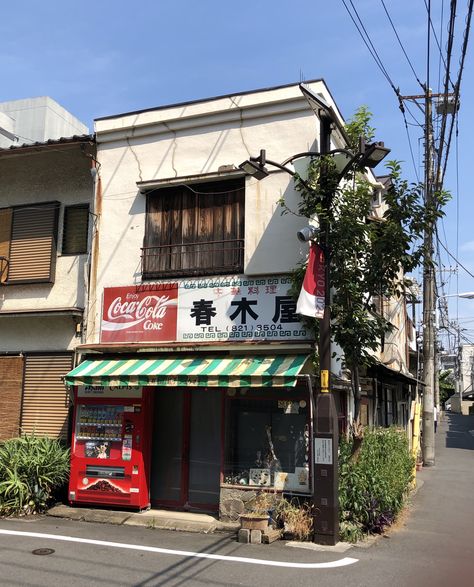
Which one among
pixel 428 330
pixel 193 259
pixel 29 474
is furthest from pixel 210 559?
pixel 428 330

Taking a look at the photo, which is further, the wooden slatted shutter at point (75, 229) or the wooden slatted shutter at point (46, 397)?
the wooden slatted shutter at point (75, 229)

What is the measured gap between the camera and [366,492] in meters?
9.09

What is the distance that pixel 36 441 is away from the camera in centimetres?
1087

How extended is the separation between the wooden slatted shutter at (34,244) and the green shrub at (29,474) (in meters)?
3.63

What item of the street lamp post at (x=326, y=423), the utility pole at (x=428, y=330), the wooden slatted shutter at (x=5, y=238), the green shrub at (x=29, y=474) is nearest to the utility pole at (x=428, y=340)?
the utility pole at (x=428, y=330)

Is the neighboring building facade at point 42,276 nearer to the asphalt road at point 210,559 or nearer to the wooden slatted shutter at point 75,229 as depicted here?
the wooden slatted shutter at point 75,229

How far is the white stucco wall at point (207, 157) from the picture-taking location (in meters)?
10.4

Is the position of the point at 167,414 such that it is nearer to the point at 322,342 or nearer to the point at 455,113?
the point at 322,342

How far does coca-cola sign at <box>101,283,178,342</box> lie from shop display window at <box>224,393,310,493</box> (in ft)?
6.44

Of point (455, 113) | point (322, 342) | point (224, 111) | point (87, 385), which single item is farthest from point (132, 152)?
point (455, 113)

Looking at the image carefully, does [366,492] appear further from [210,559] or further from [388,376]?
[388,376]

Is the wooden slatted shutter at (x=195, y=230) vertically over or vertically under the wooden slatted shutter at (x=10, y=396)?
over

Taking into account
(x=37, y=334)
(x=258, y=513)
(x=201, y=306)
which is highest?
(x=201, y=306)

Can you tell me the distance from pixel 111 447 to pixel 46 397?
2119mm
